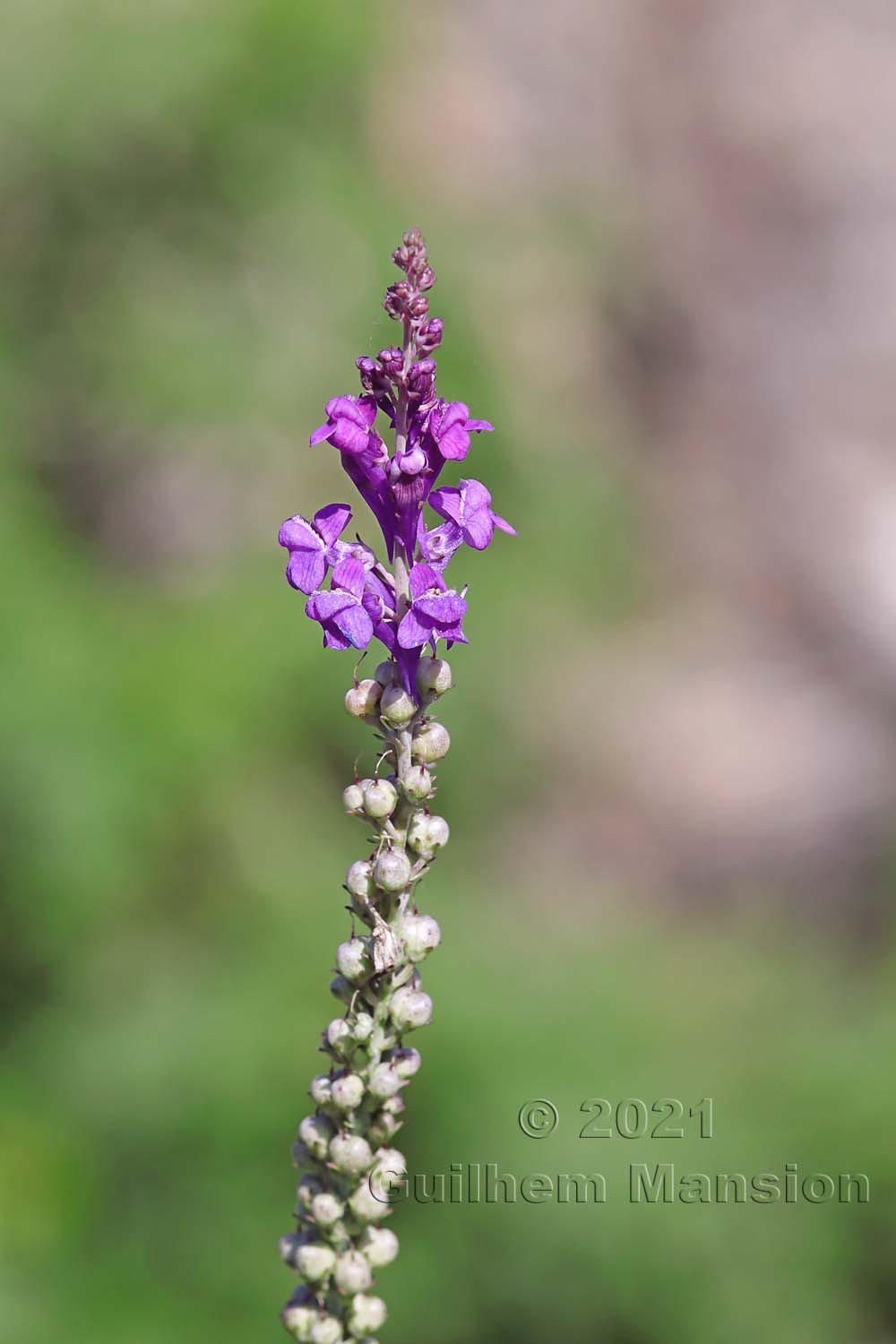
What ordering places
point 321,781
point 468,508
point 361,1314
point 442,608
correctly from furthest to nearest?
point 321,781
point 361,1314
point 468,508
point 442,608

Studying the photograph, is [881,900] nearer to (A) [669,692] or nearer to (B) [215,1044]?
(A) [669,692]

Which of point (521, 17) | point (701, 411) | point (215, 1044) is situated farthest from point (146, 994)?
point (521, 17)

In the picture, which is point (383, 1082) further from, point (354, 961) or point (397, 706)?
point (397, 706)

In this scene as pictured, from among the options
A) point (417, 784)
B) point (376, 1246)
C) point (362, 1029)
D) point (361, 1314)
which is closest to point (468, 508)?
point (417, 784)

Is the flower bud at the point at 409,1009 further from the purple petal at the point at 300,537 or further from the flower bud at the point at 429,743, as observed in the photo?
the purple petal at the point at 300,537

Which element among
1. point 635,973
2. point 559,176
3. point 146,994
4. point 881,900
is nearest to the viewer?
point 146,994
